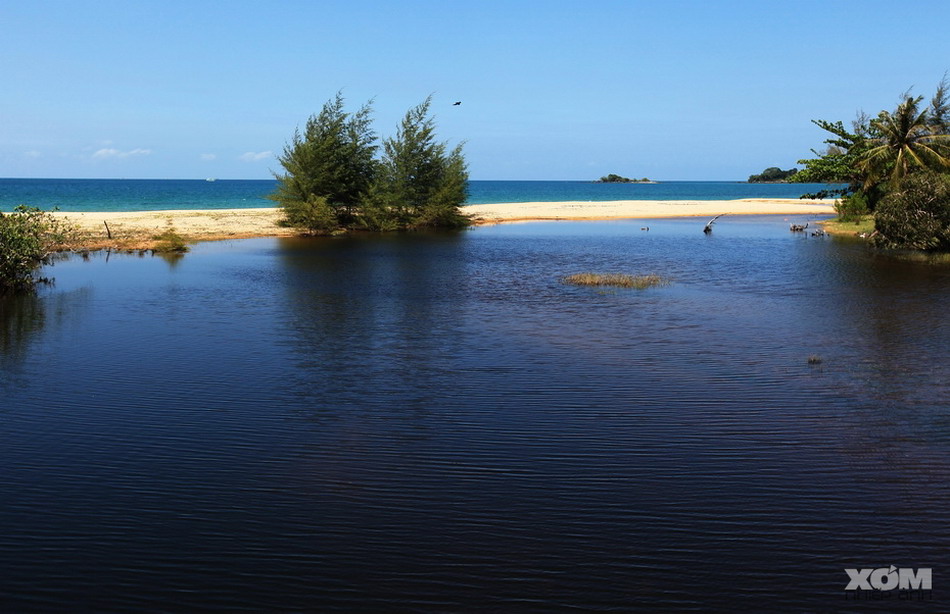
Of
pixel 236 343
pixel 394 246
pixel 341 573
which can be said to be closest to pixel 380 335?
pixel 236 343

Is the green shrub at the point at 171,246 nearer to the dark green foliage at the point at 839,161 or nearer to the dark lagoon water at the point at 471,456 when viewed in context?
the dark lagoon water at the point at 471,456

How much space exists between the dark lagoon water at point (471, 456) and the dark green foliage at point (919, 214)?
15.8 meters

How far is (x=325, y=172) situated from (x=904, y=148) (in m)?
39.7

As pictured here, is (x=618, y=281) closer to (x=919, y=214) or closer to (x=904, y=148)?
(x=919, y=214)

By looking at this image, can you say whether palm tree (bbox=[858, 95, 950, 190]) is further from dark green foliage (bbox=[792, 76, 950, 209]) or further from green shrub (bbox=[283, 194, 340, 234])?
green shrub (bbox=[283, 194, 340, 234])

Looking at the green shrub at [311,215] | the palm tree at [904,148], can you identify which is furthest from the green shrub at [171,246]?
the palm tree at [904,148]

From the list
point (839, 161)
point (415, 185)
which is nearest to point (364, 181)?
point (415, 185)

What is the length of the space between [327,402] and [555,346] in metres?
6.76

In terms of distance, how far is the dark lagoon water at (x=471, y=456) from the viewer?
8328 mm

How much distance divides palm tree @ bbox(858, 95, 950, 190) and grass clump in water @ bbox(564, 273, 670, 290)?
2594 cm

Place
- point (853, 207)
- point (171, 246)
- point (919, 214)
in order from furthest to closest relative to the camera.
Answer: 1. point (853, 207)
2. point (171, 246)
3. point (919, 214)

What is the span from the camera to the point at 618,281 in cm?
3117

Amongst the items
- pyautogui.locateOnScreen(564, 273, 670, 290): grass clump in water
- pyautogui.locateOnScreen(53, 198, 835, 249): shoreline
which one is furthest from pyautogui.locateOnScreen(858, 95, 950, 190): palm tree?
pyautogui.locateOnScreen(53, 198, 835, 249): shoreline

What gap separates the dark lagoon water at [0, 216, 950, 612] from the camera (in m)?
8.33
